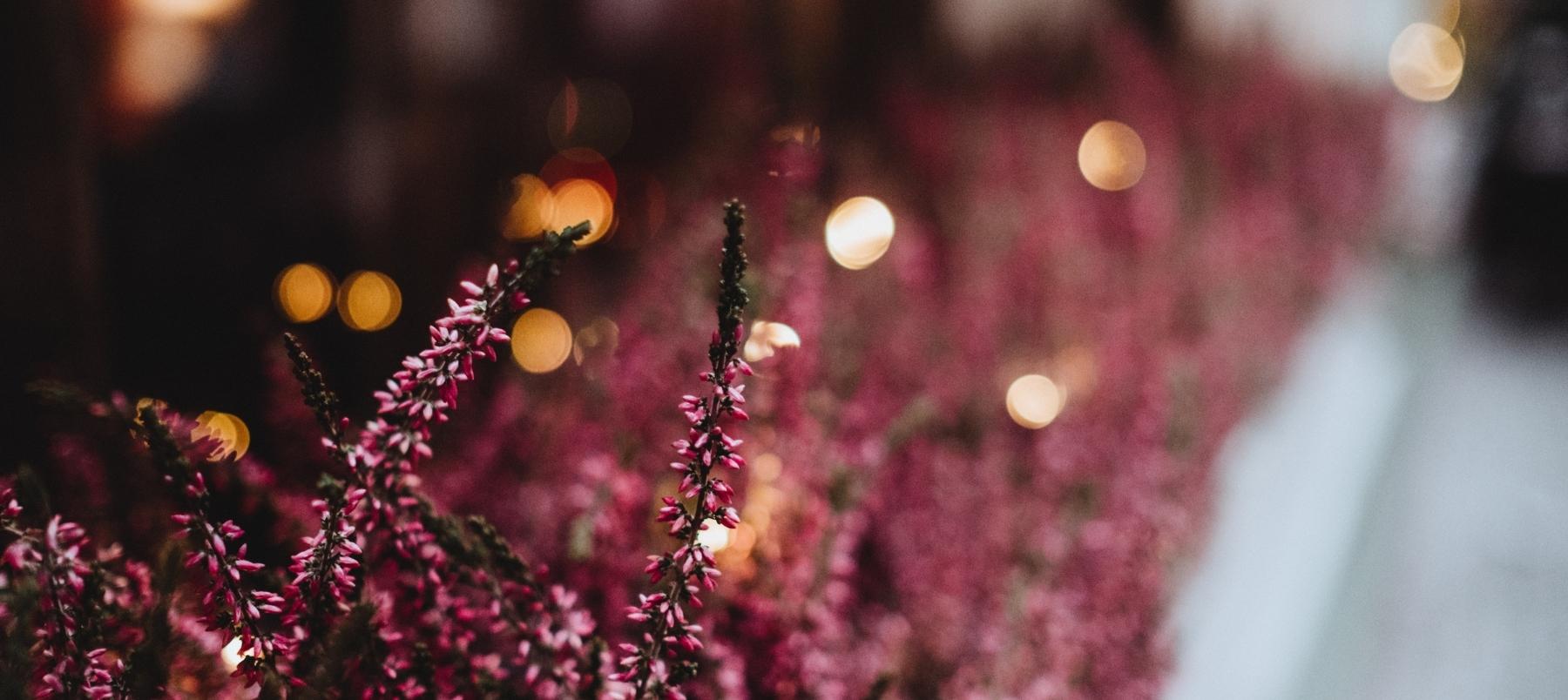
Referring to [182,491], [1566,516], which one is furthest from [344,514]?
[1566,516]

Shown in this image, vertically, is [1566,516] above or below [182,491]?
above

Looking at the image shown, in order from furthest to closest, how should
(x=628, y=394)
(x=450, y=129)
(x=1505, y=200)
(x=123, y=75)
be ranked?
(x=1505, y=200) < (x=450, y=129) < (x=123, y=75) < (x=628, y=394)

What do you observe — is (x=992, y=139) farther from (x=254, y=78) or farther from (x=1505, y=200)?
(x=1505, y=200)

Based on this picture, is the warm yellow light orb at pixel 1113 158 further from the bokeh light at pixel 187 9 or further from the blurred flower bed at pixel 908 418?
the bokeh light at pixel 187 9

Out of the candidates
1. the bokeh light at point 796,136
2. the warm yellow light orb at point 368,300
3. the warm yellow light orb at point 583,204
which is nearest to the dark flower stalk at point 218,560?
the bokeh light at point 796,136

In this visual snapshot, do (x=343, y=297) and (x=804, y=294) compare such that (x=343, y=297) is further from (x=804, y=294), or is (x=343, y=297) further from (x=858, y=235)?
(x=804, y=294)

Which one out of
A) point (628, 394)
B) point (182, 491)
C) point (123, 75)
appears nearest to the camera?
point (182, 491)

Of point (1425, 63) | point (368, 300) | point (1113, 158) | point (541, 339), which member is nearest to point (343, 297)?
point (368, 300)
